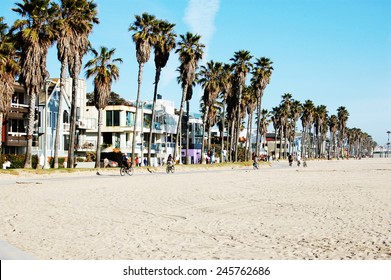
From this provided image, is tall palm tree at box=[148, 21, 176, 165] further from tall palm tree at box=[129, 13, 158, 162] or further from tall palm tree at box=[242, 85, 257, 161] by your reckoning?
tall palm tree at box=[242, 85, 257, 161]

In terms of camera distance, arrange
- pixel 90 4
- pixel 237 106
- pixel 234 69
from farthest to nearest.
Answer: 1. pixel 237 106
2. pixel 234 69
3. pixel 90 4

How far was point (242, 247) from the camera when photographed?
8883 mm

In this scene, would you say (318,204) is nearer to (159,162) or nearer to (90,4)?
(90,4)

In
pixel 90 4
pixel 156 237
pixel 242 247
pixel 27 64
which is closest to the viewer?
pixel 242 247

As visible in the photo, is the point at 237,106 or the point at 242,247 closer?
the point at 242,247

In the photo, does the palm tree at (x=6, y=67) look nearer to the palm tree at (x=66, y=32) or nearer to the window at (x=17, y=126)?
the palm tree at (x=66, y=32)

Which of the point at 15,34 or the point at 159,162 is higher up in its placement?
the point at 15,34

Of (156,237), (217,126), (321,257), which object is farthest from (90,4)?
(217,126)

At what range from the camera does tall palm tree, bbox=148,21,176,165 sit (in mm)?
49206

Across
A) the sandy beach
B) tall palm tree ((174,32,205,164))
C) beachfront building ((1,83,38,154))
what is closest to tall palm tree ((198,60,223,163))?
tall palm tree ((174,32,205,164))

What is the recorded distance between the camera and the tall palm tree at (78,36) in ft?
121

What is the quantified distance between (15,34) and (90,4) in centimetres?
704

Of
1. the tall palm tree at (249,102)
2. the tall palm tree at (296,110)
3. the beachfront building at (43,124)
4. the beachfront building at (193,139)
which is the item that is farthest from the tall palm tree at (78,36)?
the tall palm tree at (296,110)

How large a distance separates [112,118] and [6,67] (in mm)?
35317
